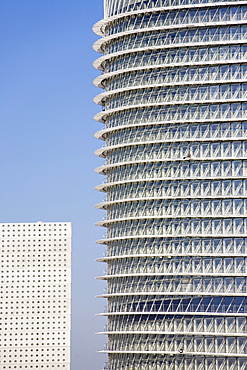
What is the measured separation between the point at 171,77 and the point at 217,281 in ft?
84.2

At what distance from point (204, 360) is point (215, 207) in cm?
1772

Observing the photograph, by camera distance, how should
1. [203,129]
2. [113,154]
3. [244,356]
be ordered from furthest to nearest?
[113,154]
[203,129]
[244,356]

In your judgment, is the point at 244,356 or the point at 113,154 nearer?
the point at 244,356

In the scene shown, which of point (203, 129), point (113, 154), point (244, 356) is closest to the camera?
point (244, 356)

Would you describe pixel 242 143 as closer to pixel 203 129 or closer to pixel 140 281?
pixel 203 129

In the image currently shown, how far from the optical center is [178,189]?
119438 mm

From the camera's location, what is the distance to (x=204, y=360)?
373 ft

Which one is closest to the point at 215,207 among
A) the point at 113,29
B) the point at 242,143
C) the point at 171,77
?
the point at 242,143

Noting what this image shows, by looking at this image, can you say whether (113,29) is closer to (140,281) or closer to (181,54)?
(181,54)

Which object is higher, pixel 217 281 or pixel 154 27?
pixel 154 27

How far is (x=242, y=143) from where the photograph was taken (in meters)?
118

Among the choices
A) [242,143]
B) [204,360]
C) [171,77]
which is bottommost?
[204,360]

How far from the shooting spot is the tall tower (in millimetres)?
115250

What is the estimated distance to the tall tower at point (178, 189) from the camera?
115250mm
